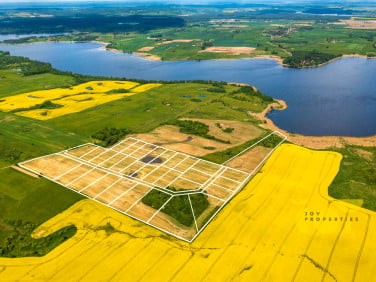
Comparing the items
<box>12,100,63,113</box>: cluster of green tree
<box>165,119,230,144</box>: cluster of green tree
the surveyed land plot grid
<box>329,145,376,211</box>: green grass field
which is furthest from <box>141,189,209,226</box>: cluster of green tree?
<box>12,100,63,113</box>: cluster of green tree

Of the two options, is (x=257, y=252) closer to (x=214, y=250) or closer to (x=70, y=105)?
(x=214, y=250)

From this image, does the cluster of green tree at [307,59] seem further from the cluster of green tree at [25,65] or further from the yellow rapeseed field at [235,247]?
the cluster of green tree at [25,65]

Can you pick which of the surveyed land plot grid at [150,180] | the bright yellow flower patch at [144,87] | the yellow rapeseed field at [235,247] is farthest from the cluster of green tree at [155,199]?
the bright yellow flower patch at [144,87]

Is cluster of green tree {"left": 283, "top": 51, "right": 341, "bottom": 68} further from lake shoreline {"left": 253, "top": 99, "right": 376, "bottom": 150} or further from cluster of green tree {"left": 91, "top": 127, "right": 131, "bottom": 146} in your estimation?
cluster of green tree {"left": 91, "top": 127, "right": 131, "bottom": 146}

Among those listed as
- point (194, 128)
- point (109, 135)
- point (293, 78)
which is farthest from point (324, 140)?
point (293, 78)

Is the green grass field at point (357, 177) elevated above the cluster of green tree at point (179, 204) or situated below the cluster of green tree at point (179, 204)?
above
